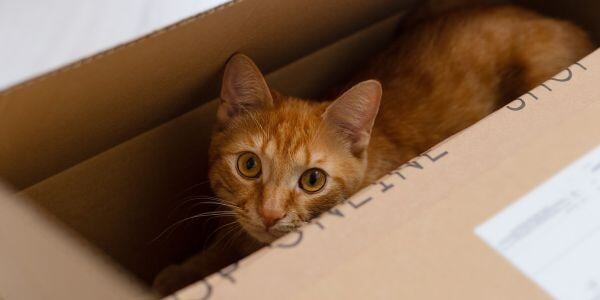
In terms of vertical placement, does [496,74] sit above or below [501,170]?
below

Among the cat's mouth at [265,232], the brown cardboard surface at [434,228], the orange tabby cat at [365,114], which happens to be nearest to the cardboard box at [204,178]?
the brown cardboard surface at [434,228]

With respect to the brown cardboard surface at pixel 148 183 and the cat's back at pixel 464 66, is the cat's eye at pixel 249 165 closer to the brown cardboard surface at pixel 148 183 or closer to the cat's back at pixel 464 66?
the brown cardboard surface at pixel 148 183

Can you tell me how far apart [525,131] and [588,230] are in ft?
0.49

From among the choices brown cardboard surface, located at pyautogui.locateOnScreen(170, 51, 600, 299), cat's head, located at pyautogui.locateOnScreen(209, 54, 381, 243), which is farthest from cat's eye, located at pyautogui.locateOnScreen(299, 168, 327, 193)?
brown cardboard surface, located at pyautogui.locateOnScreen(170, 51, 600, 299)

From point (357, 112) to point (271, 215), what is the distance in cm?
26

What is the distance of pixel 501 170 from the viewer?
2.40ft

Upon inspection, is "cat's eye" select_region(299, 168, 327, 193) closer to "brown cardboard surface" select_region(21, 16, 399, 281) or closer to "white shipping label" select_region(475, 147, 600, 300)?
"brown cardboard surface" select_region(21, 16, 399, 281)

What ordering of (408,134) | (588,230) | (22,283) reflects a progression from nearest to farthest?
1. (22,283)
2. (588,230)
3. (408,134)

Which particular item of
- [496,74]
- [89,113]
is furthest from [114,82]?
[496,74]

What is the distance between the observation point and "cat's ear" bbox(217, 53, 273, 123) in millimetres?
1009

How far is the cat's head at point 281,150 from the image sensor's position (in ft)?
3.37

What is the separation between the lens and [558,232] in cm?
71

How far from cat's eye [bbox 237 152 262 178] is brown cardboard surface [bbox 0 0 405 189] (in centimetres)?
15

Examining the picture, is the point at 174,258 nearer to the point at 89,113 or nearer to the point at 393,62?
the point at 89,113
